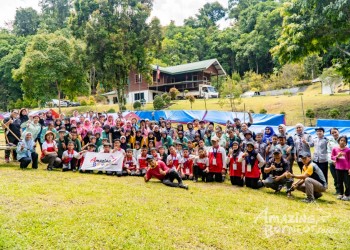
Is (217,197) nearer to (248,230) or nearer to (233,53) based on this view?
(248,230)

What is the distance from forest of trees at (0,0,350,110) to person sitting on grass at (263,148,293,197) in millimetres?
10681

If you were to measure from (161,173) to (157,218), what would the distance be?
8.59ft

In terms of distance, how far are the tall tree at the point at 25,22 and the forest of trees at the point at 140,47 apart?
0.21m

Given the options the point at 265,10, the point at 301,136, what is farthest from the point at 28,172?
the point at 265,10

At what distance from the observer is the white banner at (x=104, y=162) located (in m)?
8.87

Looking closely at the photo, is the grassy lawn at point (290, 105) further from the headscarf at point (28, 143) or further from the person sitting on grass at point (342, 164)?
the headscarf at point (28, 143)

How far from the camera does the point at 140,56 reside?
2889 centimetres

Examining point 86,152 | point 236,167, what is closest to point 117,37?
point 86,152

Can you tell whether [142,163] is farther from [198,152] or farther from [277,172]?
[277,172]

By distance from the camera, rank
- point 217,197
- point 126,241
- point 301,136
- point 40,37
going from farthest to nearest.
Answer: point 40,37
point 301,136
point 217,197
point 126,241

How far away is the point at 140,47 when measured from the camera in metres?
28.4

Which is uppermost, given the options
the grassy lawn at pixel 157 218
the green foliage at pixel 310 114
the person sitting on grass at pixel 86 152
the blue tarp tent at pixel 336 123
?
the green foliage at pixel 310 114

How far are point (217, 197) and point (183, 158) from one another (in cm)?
233

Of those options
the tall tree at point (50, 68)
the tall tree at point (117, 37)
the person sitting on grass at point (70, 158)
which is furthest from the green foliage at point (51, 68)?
the person sitting on grass at point (70, 158)
